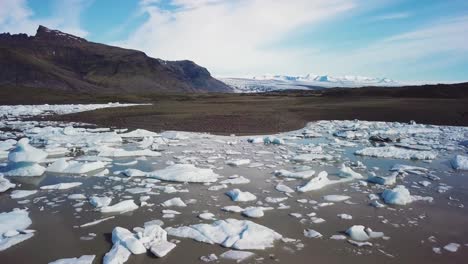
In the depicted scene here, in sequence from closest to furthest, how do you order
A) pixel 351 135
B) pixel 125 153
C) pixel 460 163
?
1. pixel 460 163
2. pixel 125 153
3. pixel 351 135

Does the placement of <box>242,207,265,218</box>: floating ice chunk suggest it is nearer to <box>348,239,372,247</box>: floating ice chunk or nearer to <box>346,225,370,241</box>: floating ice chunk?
<box>346,225,370,241</box>: floating ice chunk

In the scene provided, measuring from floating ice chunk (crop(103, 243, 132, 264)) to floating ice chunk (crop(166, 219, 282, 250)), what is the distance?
753mm

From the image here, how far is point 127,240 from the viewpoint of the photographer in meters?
4.55

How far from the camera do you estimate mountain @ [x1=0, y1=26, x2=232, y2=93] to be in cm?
9331

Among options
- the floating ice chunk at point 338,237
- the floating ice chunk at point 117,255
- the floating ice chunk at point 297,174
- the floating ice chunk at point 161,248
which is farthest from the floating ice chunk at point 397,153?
the floating ice chunk at point 117,255

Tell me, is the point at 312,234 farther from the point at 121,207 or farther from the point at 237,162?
the point at 237,162

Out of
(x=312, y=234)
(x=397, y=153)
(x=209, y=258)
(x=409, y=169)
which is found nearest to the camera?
(x=209, y=258)

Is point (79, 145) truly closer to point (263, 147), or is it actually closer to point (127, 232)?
point (263, 147)

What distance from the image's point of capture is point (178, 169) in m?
8.31

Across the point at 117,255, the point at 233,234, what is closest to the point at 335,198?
the point at 233,234

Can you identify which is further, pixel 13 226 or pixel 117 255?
pixel 13 226

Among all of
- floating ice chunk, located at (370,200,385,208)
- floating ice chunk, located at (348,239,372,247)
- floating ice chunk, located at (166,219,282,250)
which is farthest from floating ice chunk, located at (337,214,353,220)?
floating ice chunk, located at (166,219,282,250)

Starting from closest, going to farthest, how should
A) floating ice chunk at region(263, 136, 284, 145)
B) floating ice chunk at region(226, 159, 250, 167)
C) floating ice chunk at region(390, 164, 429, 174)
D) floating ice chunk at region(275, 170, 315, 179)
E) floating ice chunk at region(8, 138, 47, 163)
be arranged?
floating ice chunk at region(275, 170, 315, 179) → floating ice chunk at region(8, 138, 47, 163) → floating ice chunk at region(390, 164, 429, 174) → floating ice chunk at region(226, 159, 250, 167) → floating ice chunk at region(263, 136, 284, 145)

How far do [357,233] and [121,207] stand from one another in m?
3.55
